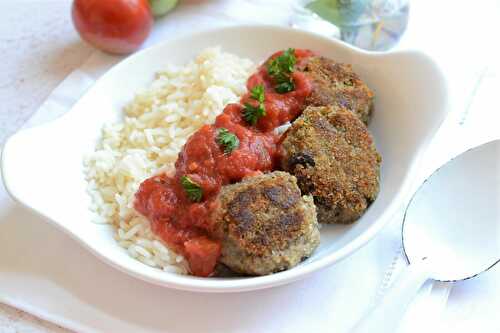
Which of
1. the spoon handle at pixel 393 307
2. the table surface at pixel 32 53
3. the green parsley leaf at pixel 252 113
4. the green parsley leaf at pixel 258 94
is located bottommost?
the table surface at pixel 32 53

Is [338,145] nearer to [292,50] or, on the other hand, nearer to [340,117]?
[340,117]

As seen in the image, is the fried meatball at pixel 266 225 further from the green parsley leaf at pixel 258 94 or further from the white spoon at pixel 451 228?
the green parsley leaf at pixel 258 94

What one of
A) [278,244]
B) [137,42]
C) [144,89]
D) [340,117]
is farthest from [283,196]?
[137,42]

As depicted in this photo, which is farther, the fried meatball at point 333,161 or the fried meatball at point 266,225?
the fried meatball at point 333,161

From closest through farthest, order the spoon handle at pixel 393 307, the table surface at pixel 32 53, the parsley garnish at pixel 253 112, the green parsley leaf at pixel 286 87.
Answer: the spoon handle at pixel 393 307
the parsley garnish at pixel 253 112
the green parsley leaf at pixel 286 87
the table surface at pixel 32 53

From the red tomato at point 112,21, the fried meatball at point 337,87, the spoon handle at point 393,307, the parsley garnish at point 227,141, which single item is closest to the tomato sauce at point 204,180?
the parsley garnish at point 227,141

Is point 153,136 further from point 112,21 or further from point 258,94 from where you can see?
point 112,21

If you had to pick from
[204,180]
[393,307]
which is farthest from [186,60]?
[393,307]
